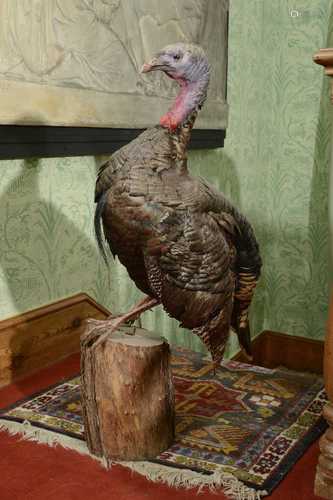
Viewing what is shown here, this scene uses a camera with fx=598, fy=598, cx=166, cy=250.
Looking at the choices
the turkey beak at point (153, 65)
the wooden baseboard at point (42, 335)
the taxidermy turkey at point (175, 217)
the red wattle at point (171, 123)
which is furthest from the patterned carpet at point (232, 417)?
the turkey beak at point (153, 65)

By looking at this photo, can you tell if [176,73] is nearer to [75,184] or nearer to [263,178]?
[75,184]

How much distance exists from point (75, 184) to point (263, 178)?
53.8 inches

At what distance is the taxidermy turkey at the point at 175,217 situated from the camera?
3.67ft

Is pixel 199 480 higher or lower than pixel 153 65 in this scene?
lower

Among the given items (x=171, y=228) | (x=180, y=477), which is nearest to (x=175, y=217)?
(x=171, y=228)

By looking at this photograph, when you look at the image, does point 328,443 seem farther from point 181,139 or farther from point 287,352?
point 287,352

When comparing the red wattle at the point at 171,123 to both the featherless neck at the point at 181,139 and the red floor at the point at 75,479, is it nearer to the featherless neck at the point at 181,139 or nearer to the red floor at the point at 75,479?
the featherless neck at the point at 181,139

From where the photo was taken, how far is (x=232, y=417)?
4.71ft

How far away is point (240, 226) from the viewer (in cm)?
126

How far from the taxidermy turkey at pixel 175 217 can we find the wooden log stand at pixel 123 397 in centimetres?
5

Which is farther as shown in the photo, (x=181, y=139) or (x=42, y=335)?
(x=42, y=335)

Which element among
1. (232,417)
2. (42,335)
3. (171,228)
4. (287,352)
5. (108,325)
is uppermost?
(171,228)

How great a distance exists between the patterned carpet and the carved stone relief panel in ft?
2.31

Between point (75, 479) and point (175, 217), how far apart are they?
0.55 m
